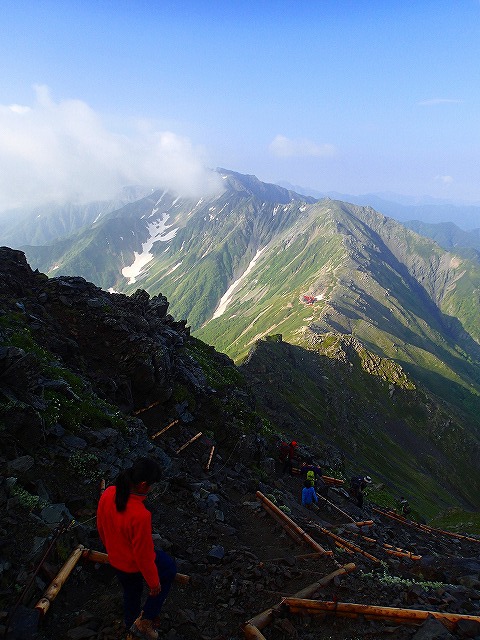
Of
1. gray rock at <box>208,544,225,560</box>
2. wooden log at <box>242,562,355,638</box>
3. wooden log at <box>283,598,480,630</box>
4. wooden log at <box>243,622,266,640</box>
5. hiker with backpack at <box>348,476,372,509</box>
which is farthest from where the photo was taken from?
hiker with backpack at <box>348,476,372,509</box>

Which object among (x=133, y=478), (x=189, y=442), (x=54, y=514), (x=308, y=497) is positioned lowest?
(x=308, y=497)

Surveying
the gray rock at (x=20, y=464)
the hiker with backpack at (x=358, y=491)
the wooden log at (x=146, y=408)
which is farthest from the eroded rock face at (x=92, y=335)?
the hiker with backpack at (x=358, y=491)

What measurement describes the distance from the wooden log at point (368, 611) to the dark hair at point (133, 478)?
6221 millimetres

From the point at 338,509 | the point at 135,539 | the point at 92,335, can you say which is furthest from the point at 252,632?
the point at 92,335

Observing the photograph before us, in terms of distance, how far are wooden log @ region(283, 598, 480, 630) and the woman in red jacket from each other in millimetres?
4283

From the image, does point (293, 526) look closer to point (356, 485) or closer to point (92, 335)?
point (92, 335)

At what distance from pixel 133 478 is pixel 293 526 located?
12.0 m

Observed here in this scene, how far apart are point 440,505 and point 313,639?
90467mm

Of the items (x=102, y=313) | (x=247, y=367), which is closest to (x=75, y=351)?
(x=102, y=313)

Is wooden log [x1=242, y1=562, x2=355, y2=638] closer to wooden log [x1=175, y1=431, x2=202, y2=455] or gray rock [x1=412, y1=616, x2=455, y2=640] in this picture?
gray rock [x1=412, y1=616, x2=455, y2=640]

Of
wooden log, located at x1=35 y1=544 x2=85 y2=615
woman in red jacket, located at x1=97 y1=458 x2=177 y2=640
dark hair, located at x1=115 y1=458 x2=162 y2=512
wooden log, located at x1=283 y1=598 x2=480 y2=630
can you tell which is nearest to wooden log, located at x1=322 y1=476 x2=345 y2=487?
wooden log, located at x1=283 y1=598 x2=480 y2=630

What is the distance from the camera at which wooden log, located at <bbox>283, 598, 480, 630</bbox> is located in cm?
984

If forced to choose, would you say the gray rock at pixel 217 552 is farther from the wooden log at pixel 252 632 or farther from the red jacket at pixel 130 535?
the red jacket at pixel 130 535

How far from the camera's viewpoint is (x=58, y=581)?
9391mm
